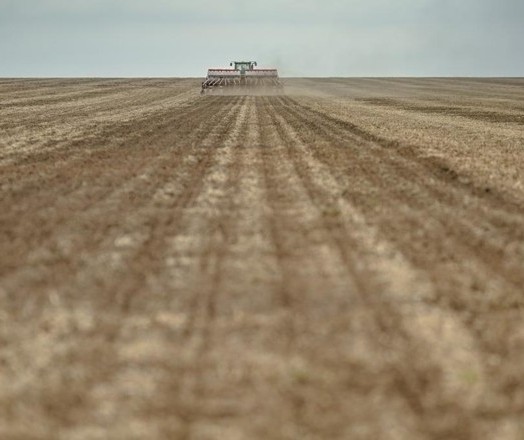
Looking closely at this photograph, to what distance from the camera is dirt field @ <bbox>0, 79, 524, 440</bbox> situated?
383 centimetres

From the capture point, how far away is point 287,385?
4117 mm

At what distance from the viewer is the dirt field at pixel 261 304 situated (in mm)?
3832

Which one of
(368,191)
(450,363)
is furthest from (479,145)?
(450,363)

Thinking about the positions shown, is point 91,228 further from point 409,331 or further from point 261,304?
point 409,331

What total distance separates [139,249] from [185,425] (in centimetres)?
348

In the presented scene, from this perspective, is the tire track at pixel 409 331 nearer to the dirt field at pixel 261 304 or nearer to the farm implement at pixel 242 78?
the dirt field at pixel 261 304

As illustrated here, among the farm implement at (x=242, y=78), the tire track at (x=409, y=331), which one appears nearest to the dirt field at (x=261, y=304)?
the tire track at (x=409, y=331)

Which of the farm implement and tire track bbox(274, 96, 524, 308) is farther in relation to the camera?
the farm implement

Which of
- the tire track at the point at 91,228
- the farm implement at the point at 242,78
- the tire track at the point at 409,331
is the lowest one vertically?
the tire track at the point at 409,331

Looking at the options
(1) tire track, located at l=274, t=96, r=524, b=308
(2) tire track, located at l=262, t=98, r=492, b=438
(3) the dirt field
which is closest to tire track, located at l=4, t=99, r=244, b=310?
(3) the dirt field

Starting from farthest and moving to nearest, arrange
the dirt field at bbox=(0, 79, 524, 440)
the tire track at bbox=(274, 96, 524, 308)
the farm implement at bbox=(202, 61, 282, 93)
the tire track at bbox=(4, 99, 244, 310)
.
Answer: the farm implement at bbox=(202, 61, 282, 93), the tire track at bbox=(4, 99, 244, 310), the tire track at bbox=(274, 96, 524, 308), the dirt field at bbox=(0, 79, 524, 440)

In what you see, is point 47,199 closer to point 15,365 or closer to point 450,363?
point 15,365

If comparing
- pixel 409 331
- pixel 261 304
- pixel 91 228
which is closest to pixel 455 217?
pixel 409 331

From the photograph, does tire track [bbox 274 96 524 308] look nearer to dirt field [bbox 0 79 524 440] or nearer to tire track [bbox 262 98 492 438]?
dirt field [bbox 0 79 524 440]
